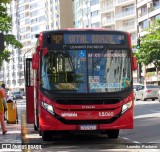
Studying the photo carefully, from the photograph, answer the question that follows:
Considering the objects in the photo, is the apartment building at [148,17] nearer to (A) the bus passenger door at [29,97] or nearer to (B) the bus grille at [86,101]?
(A) the bus passenger door at [29,97]

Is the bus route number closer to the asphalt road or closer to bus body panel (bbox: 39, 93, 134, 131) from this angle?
bus body panel (bbox: 39, 93, 134, 131)

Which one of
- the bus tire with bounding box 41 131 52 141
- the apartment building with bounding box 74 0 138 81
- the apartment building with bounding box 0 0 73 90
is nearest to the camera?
the bus tire with bounding box 41 131 52 141

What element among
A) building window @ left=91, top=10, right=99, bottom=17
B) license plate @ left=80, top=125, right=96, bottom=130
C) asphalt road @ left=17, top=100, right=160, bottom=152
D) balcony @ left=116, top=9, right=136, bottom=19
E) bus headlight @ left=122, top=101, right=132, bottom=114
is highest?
building window @ left=91, top=10, right=99, bottom=17

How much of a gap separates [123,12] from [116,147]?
93.6m

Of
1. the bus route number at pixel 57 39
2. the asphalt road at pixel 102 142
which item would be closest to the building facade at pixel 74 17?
the asphalt road at pixel 102 142

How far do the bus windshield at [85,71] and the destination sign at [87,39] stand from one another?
0.25 metres

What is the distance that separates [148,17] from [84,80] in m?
76.8

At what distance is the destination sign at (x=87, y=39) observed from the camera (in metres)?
14.1

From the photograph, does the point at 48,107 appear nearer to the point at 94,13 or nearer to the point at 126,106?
the point at 126,106

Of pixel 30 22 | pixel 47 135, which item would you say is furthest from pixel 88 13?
pixel 47 135

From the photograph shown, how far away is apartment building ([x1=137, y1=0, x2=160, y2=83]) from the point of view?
3356 inches

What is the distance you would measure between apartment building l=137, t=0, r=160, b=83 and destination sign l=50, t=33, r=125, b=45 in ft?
226

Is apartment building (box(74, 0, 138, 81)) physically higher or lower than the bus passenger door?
higher

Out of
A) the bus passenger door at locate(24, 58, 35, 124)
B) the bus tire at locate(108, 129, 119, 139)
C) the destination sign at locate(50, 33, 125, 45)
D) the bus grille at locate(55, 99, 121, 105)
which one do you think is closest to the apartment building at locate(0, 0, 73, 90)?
the bus passenger door at locate(24, 58, 35, 124)
